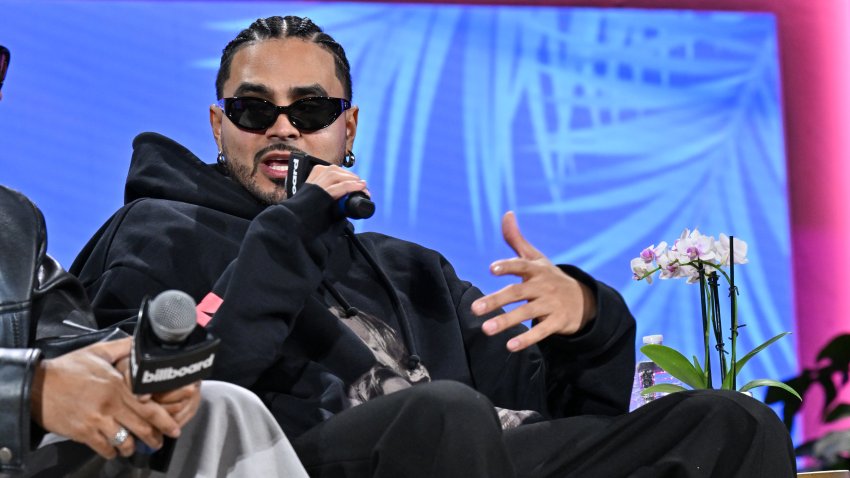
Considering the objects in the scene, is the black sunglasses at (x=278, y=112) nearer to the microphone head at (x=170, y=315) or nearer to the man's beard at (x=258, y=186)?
the man's beard at (x=258, y=186)

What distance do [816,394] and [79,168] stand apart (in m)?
2.46

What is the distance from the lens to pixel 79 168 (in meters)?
3.34

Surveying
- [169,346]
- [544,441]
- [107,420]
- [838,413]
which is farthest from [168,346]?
A: [838,413]

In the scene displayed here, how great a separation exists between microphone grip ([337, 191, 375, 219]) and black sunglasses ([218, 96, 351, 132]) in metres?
0.43

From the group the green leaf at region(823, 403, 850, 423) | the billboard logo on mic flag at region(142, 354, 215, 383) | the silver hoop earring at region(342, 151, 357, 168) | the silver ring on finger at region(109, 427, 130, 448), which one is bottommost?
the green leaf at region(823, 403, 850, 423)

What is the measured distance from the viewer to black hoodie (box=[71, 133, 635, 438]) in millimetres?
1896

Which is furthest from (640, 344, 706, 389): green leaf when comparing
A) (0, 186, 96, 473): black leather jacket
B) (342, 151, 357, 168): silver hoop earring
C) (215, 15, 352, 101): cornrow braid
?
(0, 186, 96, 473): black leather jacket

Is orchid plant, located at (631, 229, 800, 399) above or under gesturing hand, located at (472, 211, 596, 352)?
under

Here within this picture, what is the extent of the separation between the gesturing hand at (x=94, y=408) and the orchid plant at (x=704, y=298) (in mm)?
1619

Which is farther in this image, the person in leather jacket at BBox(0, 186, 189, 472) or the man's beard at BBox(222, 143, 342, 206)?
the man's beard at BBox(222, 143, 342, 206)

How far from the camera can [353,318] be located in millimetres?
2227

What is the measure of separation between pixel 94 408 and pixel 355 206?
69 cm

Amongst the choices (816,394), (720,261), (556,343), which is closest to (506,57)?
(720,261)

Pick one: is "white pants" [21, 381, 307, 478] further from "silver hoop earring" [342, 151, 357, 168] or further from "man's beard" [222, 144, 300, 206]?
"silver hoop earring" [342, 151, 357, 168]
